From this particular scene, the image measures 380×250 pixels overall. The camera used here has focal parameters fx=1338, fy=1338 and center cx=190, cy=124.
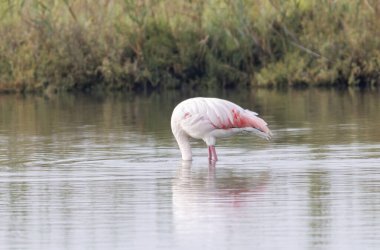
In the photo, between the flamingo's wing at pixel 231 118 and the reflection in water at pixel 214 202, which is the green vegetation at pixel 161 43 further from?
the reflection in water at pixel 214 202

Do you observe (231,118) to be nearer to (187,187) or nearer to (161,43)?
(187,187)

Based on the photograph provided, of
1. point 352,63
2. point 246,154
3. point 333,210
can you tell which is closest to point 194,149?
point 246,154

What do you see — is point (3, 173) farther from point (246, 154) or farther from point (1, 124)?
point (1, 124)

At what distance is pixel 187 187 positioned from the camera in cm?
1225

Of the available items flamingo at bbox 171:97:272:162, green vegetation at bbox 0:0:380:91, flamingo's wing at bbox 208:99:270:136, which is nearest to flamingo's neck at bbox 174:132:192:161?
flamingo at bbox 171:97:272:162

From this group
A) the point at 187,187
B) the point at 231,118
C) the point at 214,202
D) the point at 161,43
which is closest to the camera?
the point at 214,202

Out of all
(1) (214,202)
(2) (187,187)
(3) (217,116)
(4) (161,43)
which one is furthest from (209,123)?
(4) (161,43)

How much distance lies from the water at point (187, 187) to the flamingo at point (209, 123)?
0.79 feet

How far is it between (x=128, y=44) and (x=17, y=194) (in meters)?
19.4

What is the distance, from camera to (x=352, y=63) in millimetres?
29469

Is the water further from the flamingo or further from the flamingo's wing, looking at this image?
the flamingo's wing

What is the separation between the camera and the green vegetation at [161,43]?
30.7m

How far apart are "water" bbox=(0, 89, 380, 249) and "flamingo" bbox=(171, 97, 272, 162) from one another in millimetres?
240

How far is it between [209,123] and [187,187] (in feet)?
7.97
